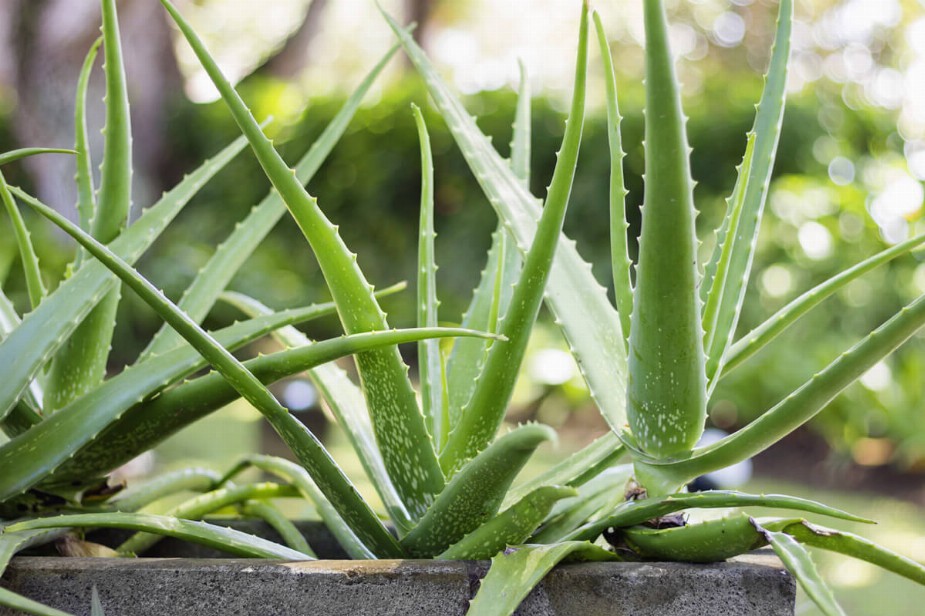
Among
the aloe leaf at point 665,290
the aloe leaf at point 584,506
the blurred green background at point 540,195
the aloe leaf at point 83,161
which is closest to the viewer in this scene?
the aloe leaf at point 665,290

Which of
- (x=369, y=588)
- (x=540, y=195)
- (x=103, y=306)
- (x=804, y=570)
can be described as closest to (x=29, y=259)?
(x=103, y=306)

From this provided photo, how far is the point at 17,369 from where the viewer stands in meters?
0.63

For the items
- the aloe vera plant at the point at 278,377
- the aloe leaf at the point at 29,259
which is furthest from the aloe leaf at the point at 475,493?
the aloe leaf at the point at 29,259

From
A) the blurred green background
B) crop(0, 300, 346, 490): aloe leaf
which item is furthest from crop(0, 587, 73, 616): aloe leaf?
the blurred green background

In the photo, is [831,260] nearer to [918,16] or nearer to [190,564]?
[190,564]

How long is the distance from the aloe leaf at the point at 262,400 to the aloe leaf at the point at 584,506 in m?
0.13

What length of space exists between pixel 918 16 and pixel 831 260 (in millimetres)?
10240

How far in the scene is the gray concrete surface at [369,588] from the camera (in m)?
0.55

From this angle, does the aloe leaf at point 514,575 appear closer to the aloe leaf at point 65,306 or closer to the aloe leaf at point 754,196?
the aloe leaf at point 754,196

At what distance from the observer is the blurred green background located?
2748mm

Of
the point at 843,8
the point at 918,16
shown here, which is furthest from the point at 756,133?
the point at 843,8

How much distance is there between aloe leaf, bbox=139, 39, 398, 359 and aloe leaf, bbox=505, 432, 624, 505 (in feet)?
1.10

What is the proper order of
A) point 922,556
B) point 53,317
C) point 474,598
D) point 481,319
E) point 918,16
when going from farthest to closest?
point 918,16
point 922,556
point 481,319
point 53,317
point 474,598

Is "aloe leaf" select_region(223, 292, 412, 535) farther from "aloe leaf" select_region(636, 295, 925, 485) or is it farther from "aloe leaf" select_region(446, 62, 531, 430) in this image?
"aloe leaf" select_region(636, 295, 925, 485)
